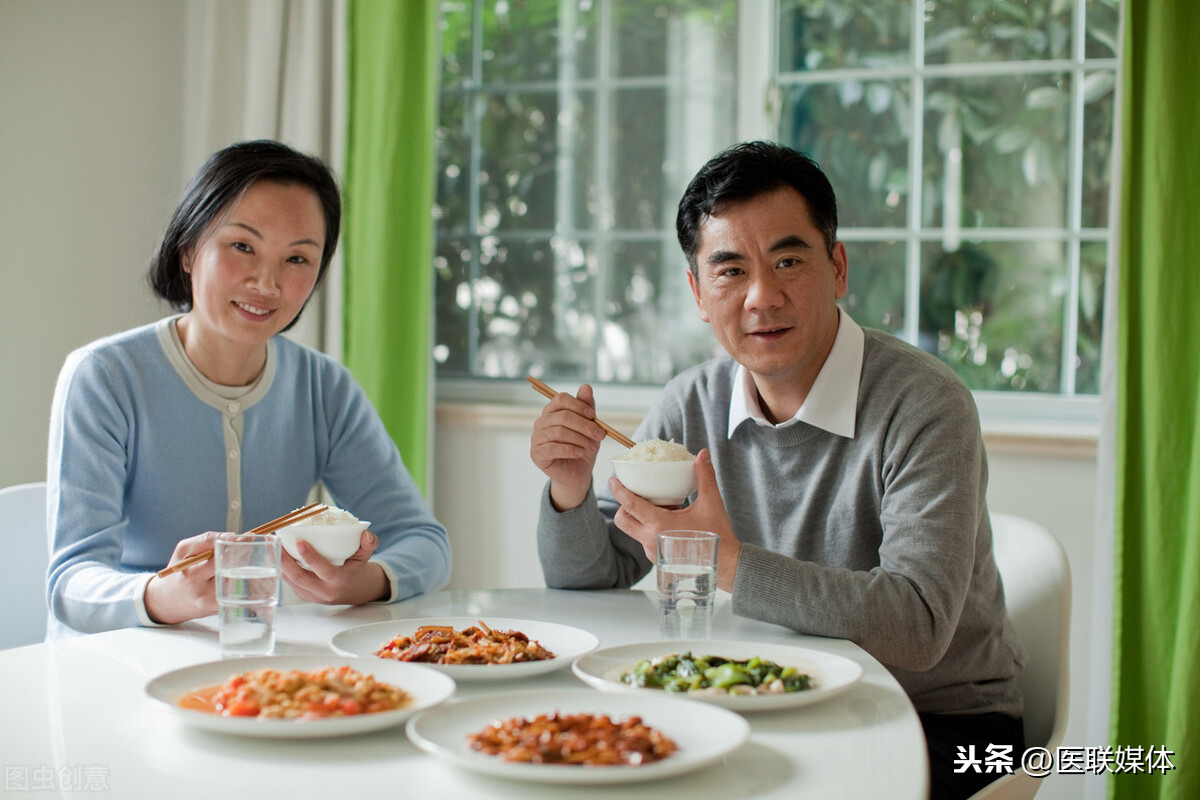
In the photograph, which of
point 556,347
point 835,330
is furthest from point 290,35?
point 835,330

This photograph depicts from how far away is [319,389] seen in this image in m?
2.06

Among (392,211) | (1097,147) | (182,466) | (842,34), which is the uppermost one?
(842,34)

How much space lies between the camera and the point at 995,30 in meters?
2.96

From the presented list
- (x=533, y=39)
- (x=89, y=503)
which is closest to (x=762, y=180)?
(x=89, y=503)

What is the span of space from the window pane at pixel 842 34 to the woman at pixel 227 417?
169 centimetres

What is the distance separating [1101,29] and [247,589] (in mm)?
2680

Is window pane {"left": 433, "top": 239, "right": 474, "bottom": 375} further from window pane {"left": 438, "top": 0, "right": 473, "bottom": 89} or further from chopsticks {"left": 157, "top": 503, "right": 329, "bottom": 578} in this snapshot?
chopsticks {"left": 157, "top": 503, "right": 329, "bottom": 578}

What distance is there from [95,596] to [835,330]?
3.97 ft

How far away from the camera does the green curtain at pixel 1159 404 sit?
2.54 m

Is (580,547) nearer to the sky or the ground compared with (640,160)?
nearer to the ground

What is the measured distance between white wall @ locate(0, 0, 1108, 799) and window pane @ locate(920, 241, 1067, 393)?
330mm

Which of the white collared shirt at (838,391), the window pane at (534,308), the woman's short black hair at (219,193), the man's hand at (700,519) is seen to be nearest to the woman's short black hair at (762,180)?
the white collared shirt at (838,391)

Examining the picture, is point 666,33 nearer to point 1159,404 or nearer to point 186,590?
point 1159,404

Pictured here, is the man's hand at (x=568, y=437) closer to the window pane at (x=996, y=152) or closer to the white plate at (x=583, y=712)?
the white plate at (x=583, y=712)
